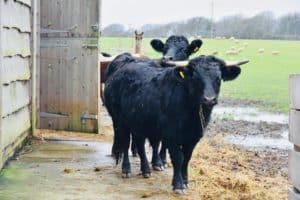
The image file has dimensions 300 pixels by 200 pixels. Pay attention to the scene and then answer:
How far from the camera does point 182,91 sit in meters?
7.00

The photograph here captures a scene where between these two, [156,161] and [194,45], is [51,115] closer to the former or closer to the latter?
[194,45]

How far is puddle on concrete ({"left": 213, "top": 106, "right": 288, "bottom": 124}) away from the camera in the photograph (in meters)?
14.8

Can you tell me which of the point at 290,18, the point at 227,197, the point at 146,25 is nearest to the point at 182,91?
the point at 227,197

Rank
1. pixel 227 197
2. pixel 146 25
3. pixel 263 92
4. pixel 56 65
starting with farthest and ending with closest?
pixel 146 25
pixel 263 92
pixel 56 65
pixel 227 197

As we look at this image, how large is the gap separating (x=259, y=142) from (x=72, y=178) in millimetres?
4874

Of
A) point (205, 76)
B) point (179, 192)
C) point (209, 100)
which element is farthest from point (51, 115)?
point (209, 100)

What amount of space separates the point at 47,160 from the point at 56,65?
281 centimetres

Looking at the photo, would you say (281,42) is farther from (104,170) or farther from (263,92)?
(104,170)

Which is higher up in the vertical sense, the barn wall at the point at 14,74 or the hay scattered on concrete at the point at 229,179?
the barn wall at the point at 14,74

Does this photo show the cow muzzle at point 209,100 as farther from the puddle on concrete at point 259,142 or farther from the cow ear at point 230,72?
the puddle on concrete at point 259,142

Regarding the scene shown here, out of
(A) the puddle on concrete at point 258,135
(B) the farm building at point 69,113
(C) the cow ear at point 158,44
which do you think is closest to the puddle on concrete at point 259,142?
(A) the puddle on concrete at point 258,135

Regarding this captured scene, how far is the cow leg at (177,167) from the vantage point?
683 cm

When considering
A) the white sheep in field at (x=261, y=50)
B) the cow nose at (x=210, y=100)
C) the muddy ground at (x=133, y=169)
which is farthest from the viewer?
the white sheep in field at (x=261, y=50)

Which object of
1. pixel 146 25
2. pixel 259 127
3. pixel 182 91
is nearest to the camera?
pixel 182 91
